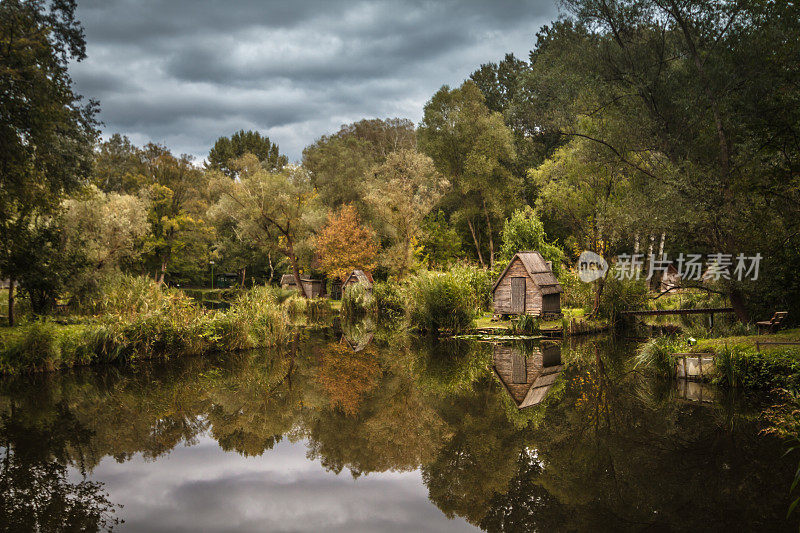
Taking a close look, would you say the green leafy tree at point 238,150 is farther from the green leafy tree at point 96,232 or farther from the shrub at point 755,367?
the shrub at point 755,367

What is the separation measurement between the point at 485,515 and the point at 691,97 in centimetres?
1506

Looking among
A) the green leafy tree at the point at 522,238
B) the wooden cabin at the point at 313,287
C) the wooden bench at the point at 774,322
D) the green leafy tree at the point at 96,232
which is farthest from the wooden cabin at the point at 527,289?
the wooden cabin at the point at 313,287

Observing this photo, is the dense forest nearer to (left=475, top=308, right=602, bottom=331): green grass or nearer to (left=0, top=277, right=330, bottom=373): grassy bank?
(left=0, top=277, right=330, bottom=373): grassy bank

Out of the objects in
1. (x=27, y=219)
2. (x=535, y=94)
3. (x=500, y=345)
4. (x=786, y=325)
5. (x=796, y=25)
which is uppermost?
(x=535, y=94)

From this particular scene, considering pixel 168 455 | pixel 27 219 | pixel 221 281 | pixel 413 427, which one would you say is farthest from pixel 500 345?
pixel 221 281

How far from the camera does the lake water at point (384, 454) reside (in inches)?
228

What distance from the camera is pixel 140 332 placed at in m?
14.8

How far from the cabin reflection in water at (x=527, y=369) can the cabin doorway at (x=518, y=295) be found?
5405 millimetres

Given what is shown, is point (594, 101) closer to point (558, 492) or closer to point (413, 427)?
point (413, 427)

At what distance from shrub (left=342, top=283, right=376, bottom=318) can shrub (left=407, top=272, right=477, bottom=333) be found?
6411mm

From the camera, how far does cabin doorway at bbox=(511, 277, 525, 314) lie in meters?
24.1

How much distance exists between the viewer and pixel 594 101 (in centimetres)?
1830

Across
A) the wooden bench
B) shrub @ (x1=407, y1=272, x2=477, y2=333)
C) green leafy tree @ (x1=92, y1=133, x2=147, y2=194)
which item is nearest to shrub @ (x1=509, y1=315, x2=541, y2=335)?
shrub @ (x1=407, y1=272, x2=477, y2=333)

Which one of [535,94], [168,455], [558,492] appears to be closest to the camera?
[558,492]
